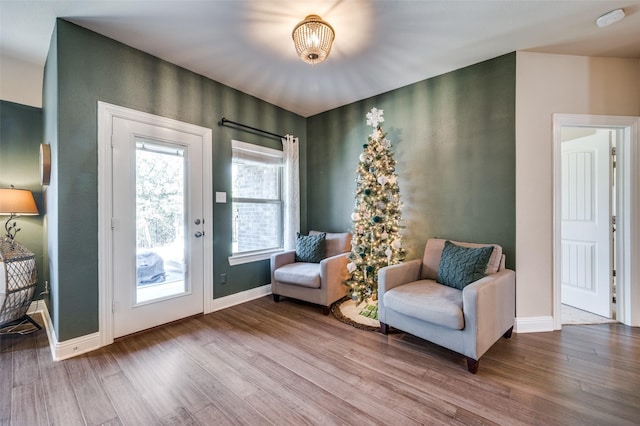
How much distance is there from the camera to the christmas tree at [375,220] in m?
3.00

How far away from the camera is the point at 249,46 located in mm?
2479

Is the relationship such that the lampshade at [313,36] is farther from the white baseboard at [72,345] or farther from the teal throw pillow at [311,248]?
the white baseboard at [72,345]

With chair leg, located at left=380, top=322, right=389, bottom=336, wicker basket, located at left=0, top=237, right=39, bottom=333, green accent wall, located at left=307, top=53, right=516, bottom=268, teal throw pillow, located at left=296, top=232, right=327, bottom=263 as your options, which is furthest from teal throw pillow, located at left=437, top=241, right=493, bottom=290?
wicker basket, located at left=0, top=237, right=39, bottom=333

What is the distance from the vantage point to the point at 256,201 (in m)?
3.66

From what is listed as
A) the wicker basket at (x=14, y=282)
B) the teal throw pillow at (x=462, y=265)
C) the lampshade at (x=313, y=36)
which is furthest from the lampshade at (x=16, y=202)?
the teal throw pillow at (x=462, y=265)

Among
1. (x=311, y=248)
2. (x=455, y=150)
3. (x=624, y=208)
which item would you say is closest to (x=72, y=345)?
(x=311, y=248)

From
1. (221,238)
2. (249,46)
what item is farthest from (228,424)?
(249,46)

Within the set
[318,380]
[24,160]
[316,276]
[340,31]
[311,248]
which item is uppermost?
[340,31]

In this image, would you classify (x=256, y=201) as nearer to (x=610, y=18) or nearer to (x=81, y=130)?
(x=81, y=130)

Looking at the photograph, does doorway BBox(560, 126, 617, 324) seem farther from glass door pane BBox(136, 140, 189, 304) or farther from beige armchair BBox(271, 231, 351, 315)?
glass door pane BBox(136, 140, 189, 304)

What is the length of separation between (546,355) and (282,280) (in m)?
2.56

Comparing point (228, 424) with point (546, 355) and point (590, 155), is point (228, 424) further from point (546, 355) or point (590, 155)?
point (590, 155)

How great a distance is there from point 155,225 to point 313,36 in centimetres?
225

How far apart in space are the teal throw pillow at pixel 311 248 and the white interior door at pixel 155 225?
121 centimetres
